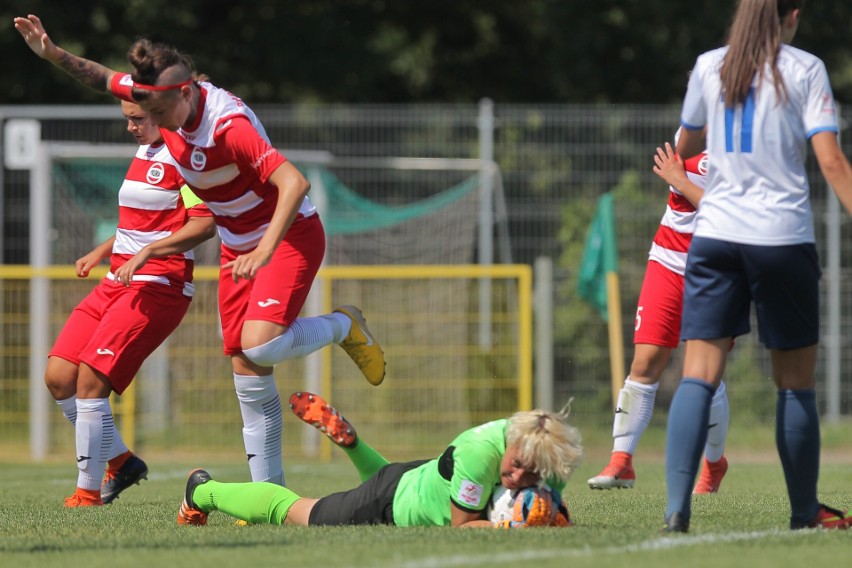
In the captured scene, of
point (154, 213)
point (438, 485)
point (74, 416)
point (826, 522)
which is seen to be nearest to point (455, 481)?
point (438, 485)

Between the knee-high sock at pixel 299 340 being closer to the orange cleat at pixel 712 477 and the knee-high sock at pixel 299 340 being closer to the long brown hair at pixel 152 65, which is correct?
the long brown hair at pixel 152 65

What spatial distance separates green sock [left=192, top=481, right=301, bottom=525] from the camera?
6.21 metres

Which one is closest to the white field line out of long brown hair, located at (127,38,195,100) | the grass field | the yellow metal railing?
the grass field

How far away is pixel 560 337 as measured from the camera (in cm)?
→ 1434

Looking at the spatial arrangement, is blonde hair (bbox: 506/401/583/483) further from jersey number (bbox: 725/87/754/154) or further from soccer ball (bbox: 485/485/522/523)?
jersey number (bbox: 725/87/754/154)

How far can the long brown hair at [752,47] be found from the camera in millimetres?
5117

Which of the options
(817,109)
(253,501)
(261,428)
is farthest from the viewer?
(261,428)

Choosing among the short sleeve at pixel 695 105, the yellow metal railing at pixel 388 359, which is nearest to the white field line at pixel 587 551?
the short sleeve at pixel 695 105

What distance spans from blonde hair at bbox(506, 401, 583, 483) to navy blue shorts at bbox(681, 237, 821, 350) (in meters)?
0.67

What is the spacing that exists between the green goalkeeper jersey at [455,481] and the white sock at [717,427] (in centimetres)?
246

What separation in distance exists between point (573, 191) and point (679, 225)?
21.8 feet

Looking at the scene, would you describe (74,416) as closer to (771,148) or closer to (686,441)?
(686,441)

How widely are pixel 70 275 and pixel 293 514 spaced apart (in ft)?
26.9

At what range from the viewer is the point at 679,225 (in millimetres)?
7586
